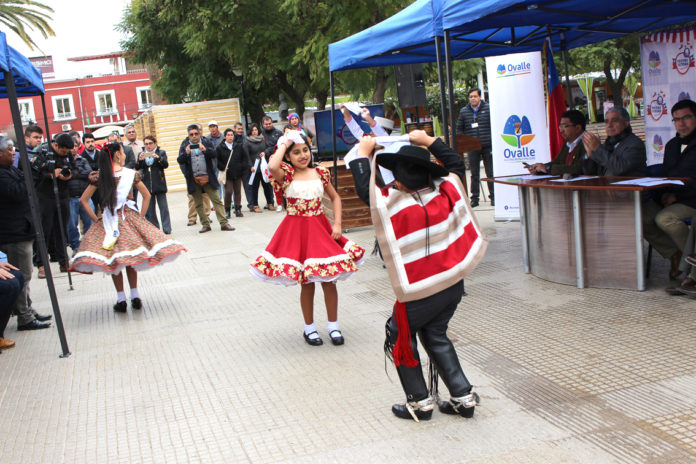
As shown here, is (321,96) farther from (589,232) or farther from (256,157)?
(589,232)

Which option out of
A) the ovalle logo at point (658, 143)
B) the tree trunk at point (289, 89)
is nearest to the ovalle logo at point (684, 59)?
the ovalle logo at point (658, 143)

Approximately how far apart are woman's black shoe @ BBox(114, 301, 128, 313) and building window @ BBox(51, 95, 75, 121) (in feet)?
211

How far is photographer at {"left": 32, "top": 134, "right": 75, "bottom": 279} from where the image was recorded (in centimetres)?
930

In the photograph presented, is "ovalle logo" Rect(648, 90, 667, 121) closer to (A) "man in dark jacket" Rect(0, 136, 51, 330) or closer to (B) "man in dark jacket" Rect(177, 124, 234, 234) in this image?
(B) "man in dark jacket" Rect(177, 124, 234, 234)

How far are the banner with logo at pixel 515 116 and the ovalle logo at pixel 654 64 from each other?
1524mm

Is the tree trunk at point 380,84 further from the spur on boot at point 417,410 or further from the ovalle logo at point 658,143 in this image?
the spur on boot at point 417,410

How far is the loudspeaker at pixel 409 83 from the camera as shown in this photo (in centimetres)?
1583

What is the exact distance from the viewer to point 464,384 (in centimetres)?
397

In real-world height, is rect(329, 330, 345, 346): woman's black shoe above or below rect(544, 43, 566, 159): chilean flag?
below

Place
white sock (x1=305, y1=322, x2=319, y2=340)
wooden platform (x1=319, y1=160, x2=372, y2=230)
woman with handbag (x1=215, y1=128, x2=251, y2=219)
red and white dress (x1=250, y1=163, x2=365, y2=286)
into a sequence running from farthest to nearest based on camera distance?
woman with handbag (x1=215, y1=128, x2=251, y2=219)
wooden platform (x1=319, y1=160, x2=372, y2=230)
white sock (x1=305, y1=322, x2=319, y2=340)
red and white dress (x1=250, y1=163, x2=365, y2=286)

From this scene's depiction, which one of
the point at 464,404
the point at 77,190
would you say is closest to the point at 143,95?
the point at 77,190

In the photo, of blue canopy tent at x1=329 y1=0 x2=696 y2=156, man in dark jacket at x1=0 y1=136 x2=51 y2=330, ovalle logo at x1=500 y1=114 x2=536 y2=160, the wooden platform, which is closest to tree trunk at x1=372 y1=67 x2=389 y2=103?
the wooden platform

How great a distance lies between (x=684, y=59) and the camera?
28.5ft

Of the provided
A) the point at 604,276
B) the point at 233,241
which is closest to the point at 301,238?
the point at 604,276
